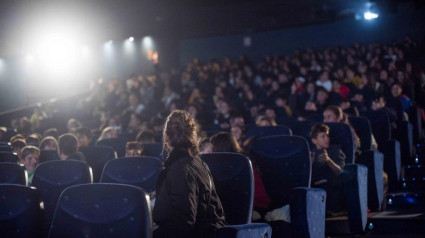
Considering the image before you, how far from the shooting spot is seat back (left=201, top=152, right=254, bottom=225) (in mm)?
4422

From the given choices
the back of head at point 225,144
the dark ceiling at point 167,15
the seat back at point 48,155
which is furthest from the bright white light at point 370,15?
the back of head at point 225,144

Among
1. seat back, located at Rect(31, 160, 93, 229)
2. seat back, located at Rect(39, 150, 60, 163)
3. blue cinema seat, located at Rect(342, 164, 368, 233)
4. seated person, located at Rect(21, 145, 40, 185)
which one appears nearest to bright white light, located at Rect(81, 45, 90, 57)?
seat back, located at Rect(39, 150, 60, 163)

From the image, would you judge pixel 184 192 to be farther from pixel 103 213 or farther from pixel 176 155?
pixel 103 213

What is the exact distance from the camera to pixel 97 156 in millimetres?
7492

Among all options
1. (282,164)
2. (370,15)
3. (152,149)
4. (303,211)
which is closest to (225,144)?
(282,164)

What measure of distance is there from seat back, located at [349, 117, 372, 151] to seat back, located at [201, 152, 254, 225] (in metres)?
3.11

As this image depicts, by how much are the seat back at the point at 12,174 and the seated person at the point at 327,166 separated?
2.54m

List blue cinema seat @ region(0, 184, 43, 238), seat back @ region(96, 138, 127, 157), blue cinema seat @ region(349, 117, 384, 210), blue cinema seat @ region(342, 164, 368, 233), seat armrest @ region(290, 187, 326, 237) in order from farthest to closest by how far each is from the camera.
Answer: seat back @ region(96, 138, 127, 157) < blue cinema seat @ region(349, 117, 384, 210) < blue cinema seat @ region(342, 164, 368, 233) < seat armrest @ region(290, 187, 326, 237) < blue cinema seat @ region(0, 184, 43, 238)

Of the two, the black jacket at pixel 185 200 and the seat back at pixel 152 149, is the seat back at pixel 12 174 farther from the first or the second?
the black jacket at pixel 185 200

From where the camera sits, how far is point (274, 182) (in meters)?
5.46

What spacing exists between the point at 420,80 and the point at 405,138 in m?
2.33

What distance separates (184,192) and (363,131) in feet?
13.0

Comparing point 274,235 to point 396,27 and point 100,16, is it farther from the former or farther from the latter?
point 396,27

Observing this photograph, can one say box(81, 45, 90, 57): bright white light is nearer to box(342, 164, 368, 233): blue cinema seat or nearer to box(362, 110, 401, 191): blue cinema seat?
box(362, 110, 401, 191): blue cinema seat
